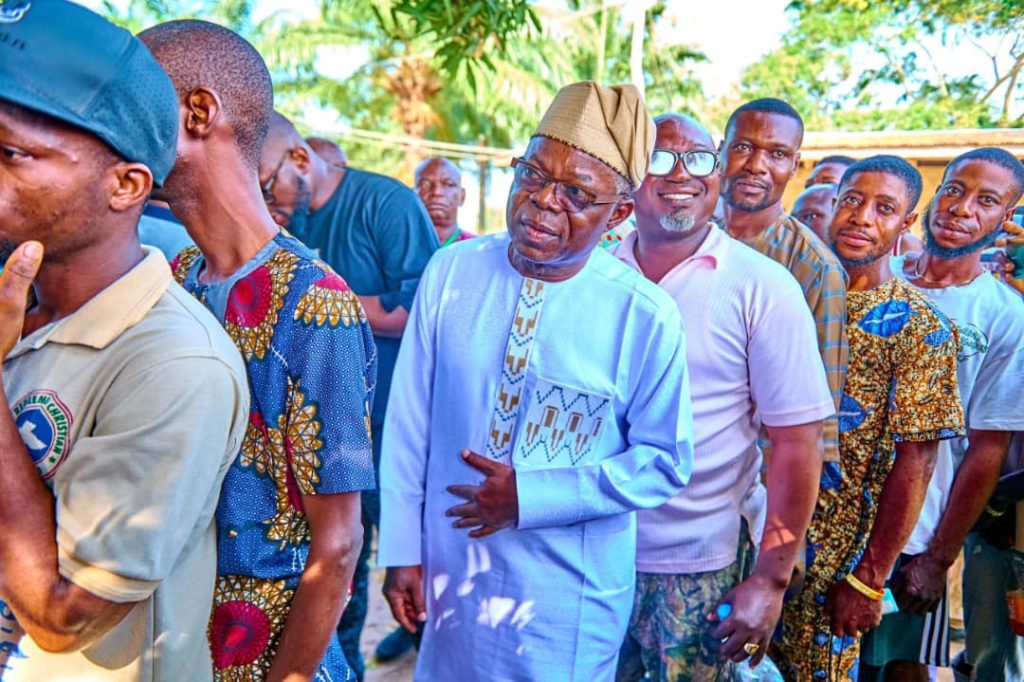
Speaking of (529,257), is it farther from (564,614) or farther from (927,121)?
(927,121)

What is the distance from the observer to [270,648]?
4.62ft

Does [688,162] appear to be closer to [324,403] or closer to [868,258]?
[868,258]

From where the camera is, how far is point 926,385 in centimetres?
252

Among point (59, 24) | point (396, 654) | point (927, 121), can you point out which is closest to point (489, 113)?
point (927, 121)

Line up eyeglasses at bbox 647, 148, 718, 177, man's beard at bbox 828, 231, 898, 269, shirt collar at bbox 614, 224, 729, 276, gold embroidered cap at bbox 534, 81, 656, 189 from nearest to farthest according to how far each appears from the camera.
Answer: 1. gold embroidered cap at bbox 534, 81, 656, 189
2. shirt collar at bbox 614, 224, 729, 276
3. eyeglasses at bbox 647, 148, 718, 177
4. man's beard at bbox 828, 231, 898, 269

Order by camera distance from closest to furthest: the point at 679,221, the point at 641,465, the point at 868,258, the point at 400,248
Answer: the point at 641,465
the point at 679,221
the point at 868,258
the point at 400,248

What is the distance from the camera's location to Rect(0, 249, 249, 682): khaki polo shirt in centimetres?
107

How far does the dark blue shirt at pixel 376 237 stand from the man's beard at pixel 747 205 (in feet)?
4.11

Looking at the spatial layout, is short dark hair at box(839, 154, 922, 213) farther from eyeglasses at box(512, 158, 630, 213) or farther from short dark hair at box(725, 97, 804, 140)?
eyeglasses at box(512, 158, 630, 213)

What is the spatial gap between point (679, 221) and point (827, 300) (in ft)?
1.84

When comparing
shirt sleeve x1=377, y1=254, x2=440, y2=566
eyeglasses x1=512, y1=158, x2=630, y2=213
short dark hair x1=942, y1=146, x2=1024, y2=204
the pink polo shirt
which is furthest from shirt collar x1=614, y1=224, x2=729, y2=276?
short dark hair x1=942, y1=146, x2=1024, y2=204

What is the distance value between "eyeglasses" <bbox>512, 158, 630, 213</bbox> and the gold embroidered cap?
0.29ft

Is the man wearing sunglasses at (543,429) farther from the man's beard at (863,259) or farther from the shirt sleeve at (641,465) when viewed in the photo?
the man's beard at (863,259)

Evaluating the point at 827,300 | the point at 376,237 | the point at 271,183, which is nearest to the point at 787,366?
the point at 827,300
